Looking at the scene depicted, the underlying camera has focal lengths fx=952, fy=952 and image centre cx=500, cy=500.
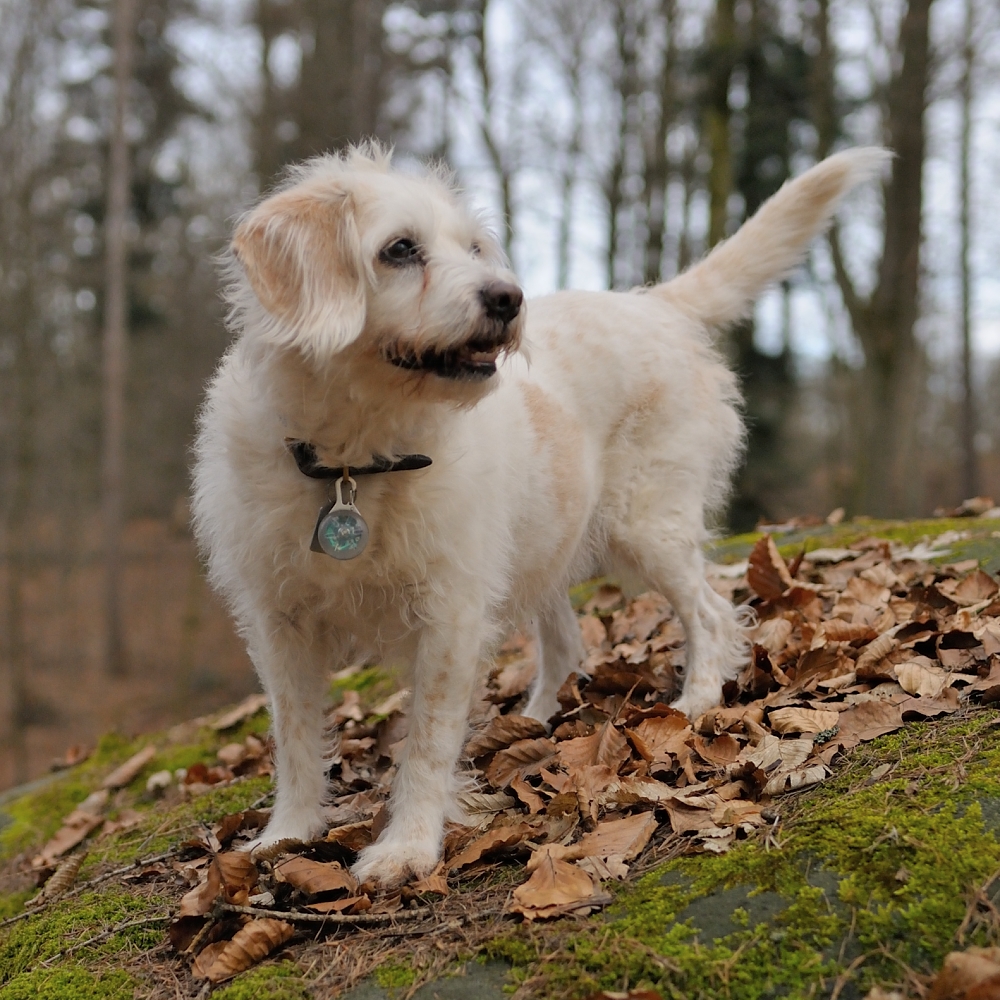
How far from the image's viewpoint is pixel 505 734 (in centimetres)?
359

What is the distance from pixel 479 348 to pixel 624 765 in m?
1.39

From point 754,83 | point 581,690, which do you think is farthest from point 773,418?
point 581,690

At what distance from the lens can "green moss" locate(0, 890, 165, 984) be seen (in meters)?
2.71

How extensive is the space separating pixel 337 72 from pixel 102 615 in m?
12.3

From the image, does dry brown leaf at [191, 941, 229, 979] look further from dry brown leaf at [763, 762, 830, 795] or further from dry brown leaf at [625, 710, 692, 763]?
dry brown leaf at [763, 762, 830, 795]

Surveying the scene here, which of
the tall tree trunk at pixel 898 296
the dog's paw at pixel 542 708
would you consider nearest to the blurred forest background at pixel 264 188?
the tall tree trunk at pixel 898 296

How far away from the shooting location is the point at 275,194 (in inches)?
116

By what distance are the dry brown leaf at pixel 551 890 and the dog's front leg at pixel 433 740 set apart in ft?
1.68

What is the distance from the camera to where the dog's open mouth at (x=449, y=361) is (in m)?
2.73

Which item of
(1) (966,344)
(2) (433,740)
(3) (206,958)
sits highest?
(1) (966,344)

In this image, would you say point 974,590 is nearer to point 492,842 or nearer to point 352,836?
point 492,842

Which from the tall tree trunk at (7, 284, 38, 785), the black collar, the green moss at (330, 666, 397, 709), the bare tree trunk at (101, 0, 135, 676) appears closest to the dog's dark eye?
the black collar

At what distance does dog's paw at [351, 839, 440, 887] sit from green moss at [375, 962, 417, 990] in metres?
0.44

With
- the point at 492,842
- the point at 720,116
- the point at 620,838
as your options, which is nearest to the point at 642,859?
the point at 620,838
